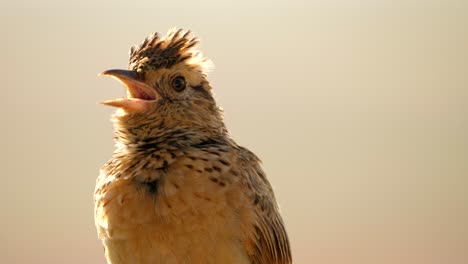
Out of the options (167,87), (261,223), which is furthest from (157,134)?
(261,223)

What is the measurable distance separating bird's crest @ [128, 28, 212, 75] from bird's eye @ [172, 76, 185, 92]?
0.11m

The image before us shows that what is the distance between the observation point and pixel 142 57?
14.7ft

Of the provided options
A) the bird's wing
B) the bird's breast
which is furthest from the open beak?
the bird's wing

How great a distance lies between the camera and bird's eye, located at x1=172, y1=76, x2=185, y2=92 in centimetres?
447

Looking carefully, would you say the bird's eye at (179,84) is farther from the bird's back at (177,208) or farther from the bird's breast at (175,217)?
the bird's breast at (175,217)

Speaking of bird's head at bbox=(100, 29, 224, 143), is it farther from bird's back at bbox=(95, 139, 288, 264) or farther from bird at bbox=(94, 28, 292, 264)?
bird's back at bbox=(95, 139, 288, 264)

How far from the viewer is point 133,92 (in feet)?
14.6

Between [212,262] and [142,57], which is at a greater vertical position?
[142,57]

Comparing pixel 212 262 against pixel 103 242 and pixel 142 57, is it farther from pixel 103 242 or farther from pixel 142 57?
pixel 142 57

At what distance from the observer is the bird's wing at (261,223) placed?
4.00 m

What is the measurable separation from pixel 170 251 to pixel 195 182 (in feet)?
1.38

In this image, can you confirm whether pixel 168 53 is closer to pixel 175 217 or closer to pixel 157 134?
pixel 157 134

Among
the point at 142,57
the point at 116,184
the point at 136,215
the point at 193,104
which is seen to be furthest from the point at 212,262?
the point at 142,57

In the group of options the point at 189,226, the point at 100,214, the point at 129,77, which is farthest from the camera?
the point at 129,77
